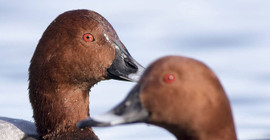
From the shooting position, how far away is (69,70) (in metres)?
6.83

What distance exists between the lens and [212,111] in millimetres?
4891

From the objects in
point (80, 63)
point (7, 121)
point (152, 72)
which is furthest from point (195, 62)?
point (7, 121)

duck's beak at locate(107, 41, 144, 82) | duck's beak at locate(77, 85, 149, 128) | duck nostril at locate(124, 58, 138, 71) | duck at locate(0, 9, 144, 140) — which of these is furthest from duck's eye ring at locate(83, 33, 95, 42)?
duck's beak at locate(77, 85, 149, 128)

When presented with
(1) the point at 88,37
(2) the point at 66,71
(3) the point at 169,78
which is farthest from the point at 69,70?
(3) the point at 169,78

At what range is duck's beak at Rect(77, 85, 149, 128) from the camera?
16.5 feet

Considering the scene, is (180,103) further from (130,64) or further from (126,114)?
(130,64)

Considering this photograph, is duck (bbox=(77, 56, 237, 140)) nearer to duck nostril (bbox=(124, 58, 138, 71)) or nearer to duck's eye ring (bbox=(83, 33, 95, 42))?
duck's eye ring (bbox=(83, 33, 95, 42))

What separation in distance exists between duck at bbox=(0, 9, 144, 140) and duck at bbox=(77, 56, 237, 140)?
1.80 m

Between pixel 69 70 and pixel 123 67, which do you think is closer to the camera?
pixel 69 70

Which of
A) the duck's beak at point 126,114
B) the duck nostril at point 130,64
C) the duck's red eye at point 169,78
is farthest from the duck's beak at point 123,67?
the duck's red eye at point 169,78

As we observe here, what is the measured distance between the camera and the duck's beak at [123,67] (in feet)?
23.1

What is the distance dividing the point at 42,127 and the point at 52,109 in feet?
0.76

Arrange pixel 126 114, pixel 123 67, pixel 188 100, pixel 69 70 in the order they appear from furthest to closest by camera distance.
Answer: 1. pixel 123 67
2. pixel 69 70
3. pixel 126 114
4. pixel 188 100

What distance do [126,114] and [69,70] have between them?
187 centimetres
